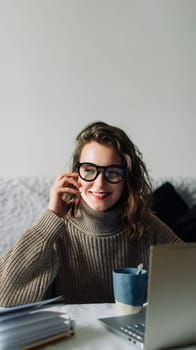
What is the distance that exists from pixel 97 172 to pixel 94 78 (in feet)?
2.43

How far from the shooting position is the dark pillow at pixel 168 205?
1.65 meters

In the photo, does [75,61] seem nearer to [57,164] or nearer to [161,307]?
[57,164]

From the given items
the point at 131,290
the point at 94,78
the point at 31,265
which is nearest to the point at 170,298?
the point at 131,290

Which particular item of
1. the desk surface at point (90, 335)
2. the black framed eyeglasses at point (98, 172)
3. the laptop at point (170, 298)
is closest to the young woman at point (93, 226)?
the black framed eyeglasses at point (98, 172)

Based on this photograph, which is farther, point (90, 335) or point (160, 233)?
point (160, 233)

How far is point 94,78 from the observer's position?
177cm

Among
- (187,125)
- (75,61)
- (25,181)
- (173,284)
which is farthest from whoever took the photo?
(187,125)

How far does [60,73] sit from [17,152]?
1.12 ft

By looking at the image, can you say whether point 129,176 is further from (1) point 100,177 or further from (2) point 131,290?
(2) point 131,290

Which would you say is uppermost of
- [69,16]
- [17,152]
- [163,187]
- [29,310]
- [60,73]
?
[69,16]

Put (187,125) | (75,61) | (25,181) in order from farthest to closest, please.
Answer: (187,125) → (75,61) → (25,181)

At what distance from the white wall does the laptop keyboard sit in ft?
3.38

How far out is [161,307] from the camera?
2.09ft

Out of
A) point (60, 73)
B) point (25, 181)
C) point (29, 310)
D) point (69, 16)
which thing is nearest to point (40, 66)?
point (60, 73)
